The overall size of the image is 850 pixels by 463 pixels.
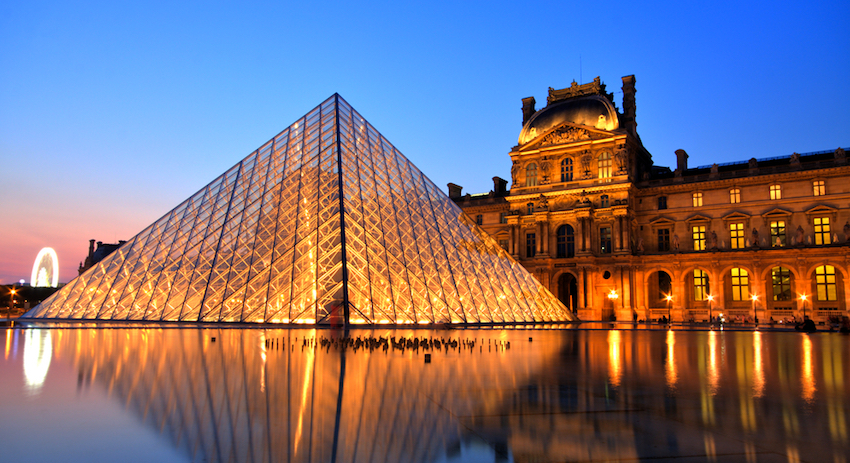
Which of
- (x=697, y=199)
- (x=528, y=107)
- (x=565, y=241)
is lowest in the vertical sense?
(x=565, y=241)

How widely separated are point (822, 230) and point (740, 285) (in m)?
6.39

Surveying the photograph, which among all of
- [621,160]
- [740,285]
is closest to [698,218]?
[740,285]

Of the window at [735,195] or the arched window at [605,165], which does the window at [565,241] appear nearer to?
the arched window at [605,165]

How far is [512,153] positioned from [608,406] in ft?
139

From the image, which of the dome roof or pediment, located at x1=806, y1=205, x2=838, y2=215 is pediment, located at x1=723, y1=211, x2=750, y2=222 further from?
the dome roof

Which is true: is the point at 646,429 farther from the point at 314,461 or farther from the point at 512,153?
the point at 512,153

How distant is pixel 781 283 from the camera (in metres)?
40.6

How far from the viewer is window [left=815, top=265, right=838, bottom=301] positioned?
38.3 m

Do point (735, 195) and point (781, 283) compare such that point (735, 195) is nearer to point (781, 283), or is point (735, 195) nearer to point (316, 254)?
point (781, 283)

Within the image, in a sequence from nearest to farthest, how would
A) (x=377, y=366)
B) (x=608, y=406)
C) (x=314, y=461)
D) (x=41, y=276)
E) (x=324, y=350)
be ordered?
1. (x=314, y=461)
2. (x=608, y=406)
3. (x=377, y=366)
4. (x=324, y=350)
5. (x=41, y=276)

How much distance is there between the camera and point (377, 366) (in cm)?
964

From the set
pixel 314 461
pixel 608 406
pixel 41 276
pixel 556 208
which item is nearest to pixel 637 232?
pixel 556 208

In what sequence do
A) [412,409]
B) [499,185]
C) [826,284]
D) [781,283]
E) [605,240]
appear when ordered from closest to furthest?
[412,409] < [826,284] < [781,283] < [605,240] < [499,185]

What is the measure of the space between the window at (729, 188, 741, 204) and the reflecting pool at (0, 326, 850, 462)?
3401cm
